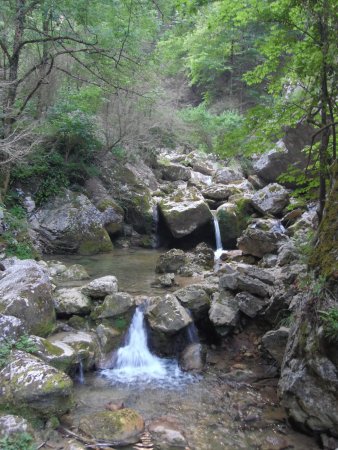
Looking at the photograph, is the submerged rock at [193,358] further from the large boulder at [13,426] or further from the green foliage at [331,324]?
the large boulder at [13,426]

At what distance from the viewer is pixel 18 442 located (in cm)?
371

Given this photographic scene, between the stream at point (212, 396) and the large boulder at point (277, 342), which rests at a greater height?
the large boulder at point (277, 342)

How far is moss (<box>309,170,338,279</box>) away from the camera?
4.42 m

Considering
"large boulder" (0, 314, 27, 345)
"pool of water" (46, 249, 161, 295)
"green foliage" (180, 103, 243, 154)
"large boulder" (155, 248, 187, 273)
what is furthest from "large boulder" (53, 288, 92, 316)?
"green foliage" (180, 103, 243, 154)

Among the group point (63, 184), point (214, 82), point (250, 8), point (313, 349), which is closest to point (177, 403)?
point (313, 349)

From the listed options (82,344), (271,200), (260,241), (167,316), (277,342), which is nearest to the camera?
(277,342)

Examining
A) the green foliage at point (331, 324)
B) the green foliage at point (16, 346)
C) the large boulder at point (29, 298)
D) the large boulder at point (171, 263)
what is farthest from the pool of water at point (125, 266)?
the green foliage at point (331, 324)

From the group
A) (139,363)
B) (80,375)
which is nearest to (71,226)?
(139,363)

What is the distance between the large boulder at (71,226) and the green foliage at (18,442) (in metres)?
8.24

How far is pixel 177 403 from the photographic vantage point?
5.12 meters

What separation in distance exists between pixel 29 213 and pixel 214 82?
1886cm

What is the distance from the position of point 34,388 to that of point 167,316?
278 centimetres

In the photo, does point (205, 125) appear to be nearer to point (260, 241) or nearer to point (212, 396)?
point (260, 241)

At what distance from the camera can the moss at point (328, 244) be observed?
442 cm
